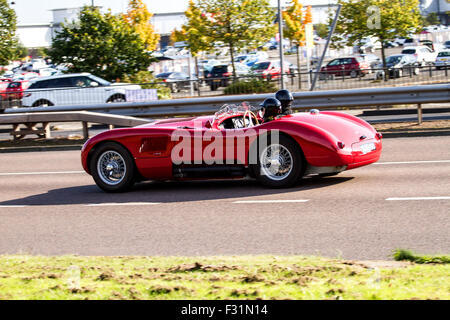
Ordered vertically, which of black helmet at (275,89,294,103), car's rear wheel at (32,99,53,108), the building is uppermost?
the building

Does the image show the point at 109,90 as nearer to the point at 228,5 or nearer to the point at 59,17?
the point at 228,5

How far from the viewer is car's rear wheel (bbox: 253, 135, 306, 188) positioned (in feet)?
29.5

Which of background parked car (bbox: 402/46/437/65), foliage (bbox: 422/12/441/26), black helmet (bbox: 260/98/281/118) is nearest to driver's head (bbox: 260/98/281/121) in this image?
black helmet (bbox: 260/98/281/118)

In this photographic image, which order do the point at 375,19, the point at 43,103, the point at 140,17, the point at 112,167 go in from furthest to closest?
1. the point at 140,17
2. the point at 375,19
3. the point at 43,103
4. the point at 112,167

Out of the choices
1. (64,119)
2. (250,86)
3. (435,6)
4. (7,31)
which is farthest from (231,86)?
(435,6)

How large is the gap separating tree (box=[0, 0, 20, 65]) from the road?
2679 cm

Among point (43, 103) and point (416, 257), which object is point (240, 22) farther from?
point (416, 257)

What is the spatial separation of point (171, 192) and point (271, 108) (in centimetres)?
192

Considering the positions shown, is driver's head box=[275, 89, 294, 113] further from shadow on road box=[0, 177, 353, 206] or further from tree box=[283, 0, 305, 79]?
tree box=[283, 0, 305, 79]

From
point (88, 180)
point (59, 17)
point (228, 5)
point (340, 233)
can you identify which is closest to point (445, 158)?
point (340, 233)

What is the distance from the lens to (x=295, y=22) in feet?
139

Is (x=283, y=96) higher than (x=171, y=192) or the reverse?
higher
